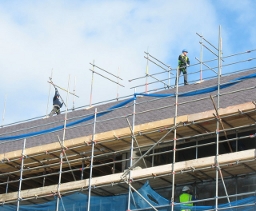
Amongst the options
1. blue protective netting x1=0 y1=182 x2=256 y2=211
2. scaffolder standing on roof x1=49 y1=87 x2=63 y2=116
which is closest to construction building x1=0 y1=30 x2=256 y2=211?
blue protective netting x1=0 y1=182 x2=256 y2=211

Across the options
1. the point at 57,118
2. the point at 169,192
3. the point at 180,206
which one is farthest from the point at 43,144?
the point at 180,206

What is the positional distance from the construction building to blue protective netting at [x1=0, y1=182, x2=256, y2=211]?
0.02 meters

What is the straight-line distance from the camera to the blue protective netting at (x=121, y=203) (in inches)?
679

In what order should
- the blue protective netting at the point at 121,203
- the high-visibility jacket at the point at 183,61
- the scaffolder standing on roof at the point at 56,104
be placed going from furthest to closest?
the scaffolder standing on roof at the point at 56,104, the high-visibility jacket at the point at 183,61, the blue protective netting at the point at 121,203

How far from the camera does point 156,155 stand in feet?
67.7

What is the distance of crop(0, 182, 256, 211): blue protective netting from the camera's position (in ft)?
56.5

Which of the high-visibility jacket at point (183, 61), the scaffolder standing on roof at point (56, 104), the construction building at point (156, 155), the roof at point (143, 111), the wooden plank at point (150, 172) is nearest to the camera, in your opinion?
the wooden plank at point (150, 172)

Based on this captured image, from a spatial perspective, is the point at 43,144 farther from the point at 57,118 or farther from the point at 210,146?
the point at 210,146

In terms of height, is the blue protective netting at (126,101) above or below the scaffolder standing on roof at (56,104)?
below

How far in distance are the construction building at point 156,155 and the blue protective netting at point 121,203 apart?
2 centimetres

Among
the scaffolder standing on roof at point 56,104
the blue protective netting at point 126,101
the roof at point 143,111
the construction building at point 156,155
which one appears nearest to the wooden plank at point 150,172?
the construction building at point 156,155

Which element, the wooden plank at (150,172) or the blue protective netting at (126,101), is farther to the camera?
the blue protective netting at (126,101)

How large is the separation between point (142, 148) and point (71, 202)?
2212 millimetres

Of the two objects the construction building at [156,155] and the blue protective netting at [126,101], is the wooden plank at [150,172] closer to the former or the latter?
the construction building at [156,155]
